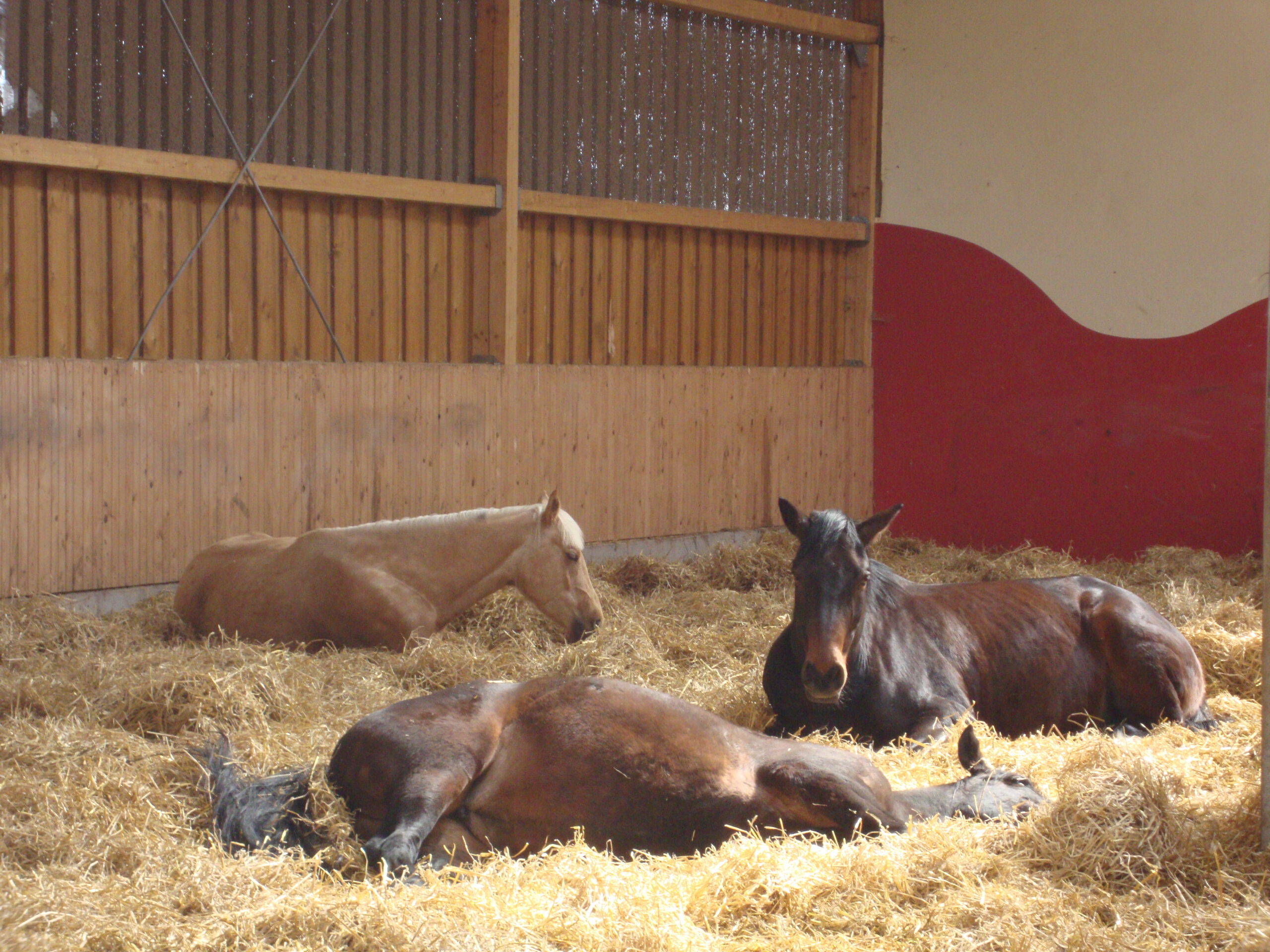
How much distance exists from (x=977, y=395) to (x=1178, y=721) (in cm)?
520

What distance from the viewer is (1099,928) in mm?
2422

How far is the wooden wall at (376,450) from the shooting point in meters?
6.05

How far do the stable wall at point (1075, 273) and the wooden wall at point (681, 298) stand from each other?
462 millimetres

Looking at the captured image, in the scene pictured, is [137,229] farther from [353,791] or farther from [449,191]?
[353,791]

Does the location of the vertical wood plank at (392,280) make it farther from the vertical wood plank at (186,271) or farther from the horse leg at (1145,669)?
the horse leg at (1145,669)

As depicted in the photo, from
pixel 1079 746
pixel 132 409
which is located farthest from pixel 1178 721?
pixel 132 409

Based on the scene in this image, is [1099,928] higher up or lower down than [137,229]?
lower down

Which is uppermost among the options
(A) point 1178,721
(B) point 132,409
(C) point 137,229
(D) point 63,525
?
(C) point 137,229

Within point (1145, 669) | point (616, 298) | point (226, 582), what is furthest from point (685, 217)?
point (1145, 669)

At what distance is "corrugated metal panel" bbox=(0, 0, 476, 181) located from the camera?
618 centimetres

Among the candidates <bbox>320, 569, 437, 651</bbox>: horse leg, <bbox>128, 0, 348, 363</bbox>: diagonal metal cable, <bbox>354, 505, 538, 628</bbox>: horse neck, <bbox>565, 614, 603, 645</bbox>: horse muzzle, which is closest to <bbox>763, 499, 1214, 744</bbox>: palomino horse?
<bbox>565, 614, 603, 645</bbox>: horse muzzle

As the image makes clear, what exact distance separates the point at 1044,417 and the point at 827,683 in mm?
5708

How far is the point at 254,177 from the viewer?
22.3 feet

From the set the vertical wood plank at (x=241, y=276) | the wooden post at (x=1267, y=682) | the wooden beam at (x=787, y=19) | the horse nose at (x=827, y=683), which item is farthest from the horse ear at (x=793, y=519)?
the wooden beam at (x=787, y=19)
